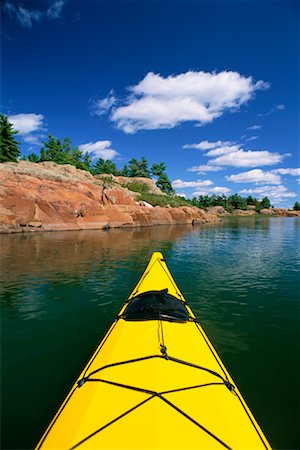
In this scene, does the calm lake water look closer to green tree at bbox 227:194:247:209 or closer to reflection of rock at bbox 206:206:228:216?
reflection of rock at bbox 206:206:228:216

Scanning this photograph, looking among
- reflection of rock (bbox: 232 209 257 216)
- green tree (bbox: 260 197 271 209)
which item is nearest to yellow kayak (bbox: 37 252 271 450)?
reflection of rock (bbox: 232 209 257 216)

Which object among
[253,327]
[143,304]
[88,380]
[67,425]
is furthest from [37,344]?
[253,327]

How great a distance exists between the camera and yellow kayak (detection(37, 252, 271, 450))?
1.96 meters

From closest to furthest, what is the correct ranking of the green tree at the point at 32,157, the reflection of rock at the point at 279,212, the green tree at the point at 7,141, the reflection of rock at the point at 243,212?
the green tree at the point at 7,141 → the green tree at the point at 32,157 → the reflection of rock at the point at 243,212 → the reflection of rock at the point at 279,212

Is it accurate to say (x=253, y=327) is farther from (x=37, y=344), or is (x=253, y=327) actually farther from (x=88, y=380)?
(x=37, y=344)

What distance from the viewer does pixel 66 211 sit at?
2630cm

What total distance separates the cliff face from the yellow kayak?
933 inches

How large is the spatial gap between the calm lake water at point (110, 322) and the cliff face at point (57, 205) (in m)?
12.8

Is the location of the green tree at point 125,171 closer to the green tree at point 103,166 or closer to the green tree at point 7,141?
the green tree at point 103,166

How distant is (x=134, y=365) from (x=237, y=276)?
7.75 meters

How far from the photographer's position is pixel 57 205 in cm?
2578

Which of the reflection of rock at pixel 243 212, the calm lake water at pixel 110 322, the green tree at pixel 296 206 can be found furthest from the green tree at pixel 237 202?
the calm lake water at pixel 110 322

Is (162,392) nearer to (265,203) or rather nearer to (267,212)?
(267,212)

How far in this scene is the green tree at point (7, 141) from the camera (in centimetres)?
3484
